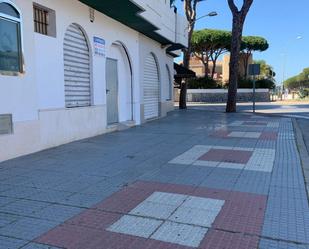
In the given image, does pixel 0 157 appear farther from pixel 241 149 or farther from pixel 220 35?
pixel 220 35

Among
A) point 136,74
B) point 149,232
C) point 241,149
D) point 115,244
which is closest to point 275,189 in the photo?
point 149,232

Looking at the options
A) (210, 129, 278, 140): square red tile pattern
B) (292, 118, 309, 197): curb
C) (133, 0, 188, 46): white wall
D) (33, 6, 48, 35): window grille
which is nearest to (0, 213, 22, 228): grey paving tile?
(292, 118, 309, 197): curb

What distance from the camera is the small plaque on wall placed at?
23.8 ft

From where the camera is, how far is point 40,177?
6176mm

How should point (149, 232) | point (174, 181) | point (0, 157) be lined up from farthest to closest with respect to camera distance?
point (0, 157)
point (174, 181)
point (149, 232)

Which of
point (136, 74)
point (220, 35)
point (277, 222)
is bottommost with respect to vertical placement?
point (277, 222)

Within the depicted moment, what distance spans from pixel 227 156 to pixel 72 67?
483 cm

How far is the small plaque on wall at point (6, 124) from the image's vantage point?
7243 millimetres

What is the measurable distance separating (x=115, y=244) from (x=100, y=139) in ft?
23.0

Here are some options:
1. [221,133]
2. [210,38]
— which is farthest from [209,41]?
[221,133]

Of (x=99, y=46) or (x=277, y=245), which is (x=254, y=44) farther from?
(x=277, y=245)

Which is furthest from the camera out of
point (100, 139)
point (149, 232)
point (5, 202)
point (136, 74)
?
point (136, 74)

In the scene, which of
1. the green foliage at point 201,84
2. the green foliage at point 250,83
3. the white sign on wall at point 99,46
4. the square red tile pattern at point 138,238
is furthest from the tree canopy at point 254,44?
the square red tile pattern at point 138,238

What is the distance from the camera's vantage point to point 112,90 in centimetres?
1298
